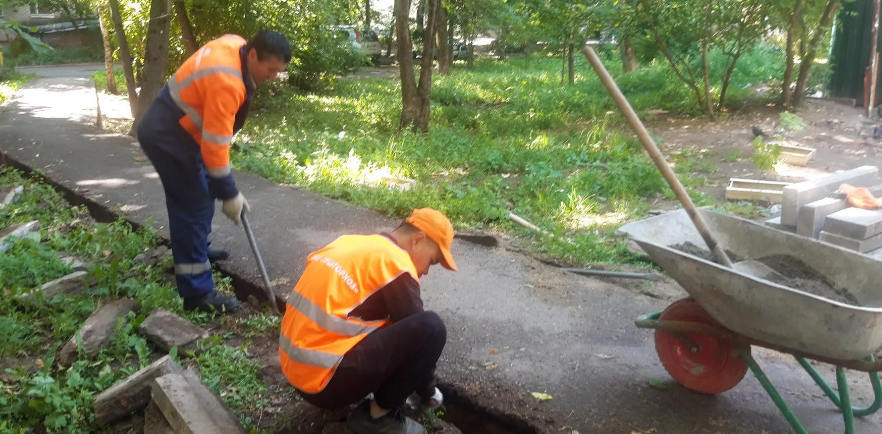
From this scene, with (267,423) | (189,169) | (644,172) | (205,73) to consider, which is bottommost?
(267,423)

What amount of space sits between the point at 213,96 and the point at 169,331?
4.38 ft

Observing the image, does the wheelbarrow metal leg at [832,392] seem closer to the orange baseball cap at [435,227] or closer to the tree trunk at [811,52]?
the orange baseball cap at [435,227]

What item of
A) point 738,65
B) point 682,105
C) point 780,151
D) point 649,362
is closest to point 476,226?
point 649,362

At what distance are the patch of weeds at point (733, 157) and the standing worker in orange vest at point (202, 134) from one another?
7.00 metres

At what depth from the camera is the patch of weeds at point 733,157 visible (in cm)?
913

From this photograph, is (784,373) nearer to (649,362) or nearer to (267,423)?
(649,362)

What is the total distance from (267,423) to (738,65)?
1535 centimetres

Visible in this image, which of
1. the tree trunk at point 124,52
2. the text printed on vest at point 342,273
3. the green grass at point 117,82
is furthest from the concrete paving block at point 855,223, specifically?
the green grass at point 117,82

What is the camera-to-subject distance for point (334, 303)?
2600mm

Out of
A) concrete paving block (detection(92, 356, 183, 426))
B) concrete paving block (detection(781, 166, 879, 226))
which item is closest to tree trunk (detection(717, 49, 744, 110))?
concrete paving block (detection(781, 166, 879, 226))

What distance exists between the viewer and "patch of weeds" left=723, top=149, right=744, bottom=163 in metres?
9.13

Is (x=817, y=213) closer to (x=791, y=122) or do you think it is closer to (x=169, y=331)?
(x=169, y=331)

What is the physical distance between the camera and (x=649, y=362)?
12.1ft

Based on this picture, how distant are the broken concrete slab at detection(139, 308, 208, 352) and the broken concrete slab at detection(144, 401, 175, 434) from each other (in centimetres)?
53
